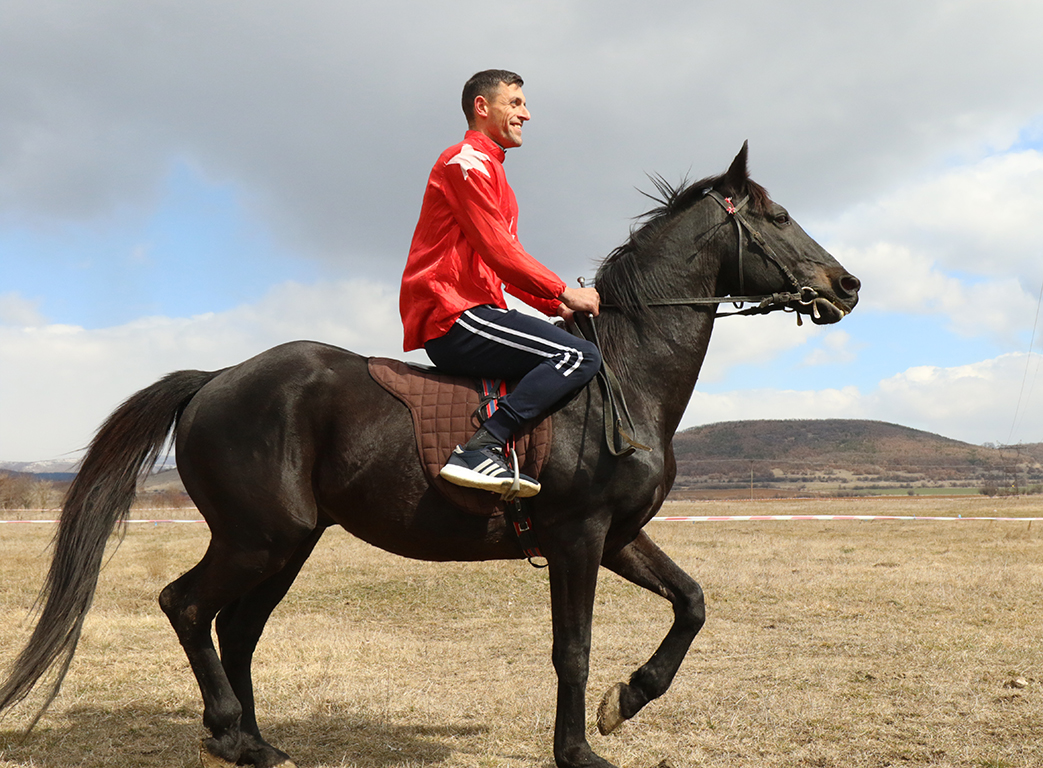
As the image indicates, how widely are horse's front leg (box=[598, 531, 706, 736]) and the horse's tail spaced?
2.64m

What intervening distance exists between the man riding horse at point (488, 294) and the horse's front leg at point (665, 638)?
104 centimetres

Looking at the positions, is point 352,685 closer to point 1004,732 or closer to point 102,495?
point 102,495

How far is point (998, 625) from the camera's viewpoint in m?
8.52

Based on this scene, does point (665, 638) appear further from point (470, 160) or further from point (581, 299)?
point (470, 160)

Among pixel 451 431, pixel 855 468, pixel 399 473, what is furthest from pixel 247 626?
pixel 855 468

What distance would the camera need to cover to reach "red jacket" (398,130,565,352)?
4.05 metres

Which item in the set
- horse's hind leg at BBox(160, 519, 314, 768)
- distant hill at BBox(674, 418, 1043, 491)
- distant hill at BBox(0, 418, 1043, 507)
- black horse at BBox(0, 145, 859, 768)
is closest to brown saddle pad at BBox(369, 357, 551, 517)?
black horse at BBox(0, 145, 859, 768)

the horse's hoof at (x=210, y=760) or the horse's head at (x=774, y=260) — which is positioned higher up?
the horse's head at (x=774, y=260)

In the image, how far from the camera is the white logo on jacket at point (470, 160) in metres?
4.11

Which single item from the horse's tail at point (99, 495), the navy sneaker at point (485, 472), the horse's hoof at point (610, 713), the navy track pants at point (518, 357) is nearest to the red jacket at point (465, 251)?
the navy track pants at point (518, 357)

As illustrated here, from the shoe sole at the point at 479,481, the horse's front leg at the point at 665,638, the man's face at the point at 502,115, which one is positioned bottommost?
the horse's front leg at the point at 665,638

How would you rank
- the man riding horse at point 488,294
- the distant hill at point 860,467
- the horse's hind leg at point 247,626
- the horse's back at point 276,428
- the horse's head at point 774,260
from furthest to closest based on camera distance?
the distant hill at point 860,467, the horse's hind leg at point 247,626, the horse's head at point 774,260, the horse's back at point 276,428, the man riding horse at point 488,294

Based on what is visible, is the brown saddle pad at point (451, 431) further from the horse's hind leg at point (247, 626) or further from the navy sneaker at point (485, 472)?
the horse's hind leg at point (247, 626)

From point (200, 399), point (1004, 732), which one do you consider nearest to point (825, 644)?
point (1004, 732)
